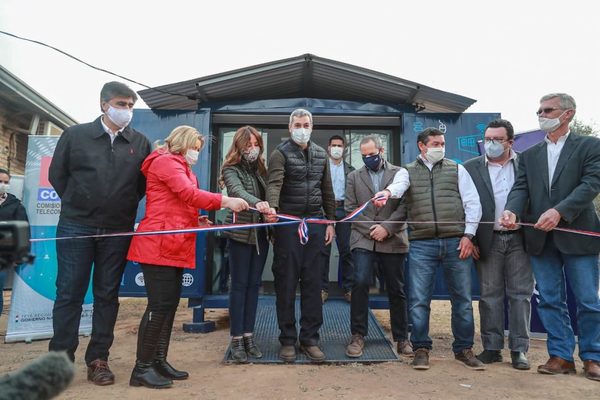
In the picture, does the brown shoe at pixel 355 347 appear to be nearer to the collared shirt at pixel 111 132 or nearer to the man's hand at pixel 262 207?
the man's hand at pixel 262 207

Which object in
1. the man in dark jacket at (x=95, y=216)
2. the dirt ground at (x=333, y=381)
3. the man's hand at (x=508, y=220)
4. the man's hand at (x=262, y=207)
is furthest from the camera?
the man's hand at (x=508, y=220)

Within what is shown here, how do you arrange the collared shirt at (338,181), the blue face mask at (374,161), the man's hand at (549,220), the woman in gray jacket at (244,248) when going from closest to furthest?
the man's hand at (549,220) → the woman in gray jacket at (244,248) → the blue face mask at (374,161) → the collared shirt at (338,181)

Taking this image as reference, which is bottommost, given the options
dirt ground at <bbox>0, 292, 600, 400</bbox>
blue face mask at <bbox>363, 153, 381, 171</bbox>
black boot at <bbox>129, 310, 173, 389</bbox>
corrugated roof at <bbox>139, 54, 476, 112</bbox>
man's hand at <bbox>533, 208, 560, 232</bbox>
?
dirt ground at <bbox>0, 292, 600, 400</bbox>

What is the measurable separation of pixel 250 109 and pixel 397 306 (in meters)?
2.93

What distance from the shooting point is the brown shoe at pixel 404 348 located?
407 cm

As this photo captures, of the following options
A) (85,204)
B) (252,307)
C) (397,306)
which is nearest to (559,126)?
(397,306)

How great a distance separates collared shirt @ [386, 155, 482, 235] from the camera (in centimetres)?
385

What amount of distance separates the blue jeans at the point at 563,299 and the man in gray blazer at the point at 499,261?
18 cm

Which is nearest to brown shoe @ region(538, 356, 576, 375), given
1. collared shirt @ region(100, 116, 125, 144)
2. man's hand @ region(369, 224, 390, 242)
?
man's hand @ region(369, 224, 390, 242)

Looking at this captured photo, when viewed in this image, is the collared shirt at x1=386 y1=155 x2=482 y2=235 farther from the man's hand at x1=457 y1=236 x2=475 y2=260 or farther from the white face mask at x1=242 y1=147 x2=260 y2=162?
the white face mask at x1=242 y1=147 x2=260 y2=162

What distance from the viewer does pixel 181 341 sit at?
15.8ft

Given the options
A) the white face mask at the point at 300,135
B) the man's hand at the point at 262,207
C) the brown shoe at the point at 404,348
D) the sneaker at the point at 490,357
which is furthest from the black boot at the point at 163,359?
the sneaker at the point at 490,357

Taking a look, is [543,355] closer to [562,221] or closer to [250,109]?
[562,221]

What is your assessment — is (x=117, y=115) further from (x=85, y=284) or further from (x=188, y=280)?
(x=188, y=280)
